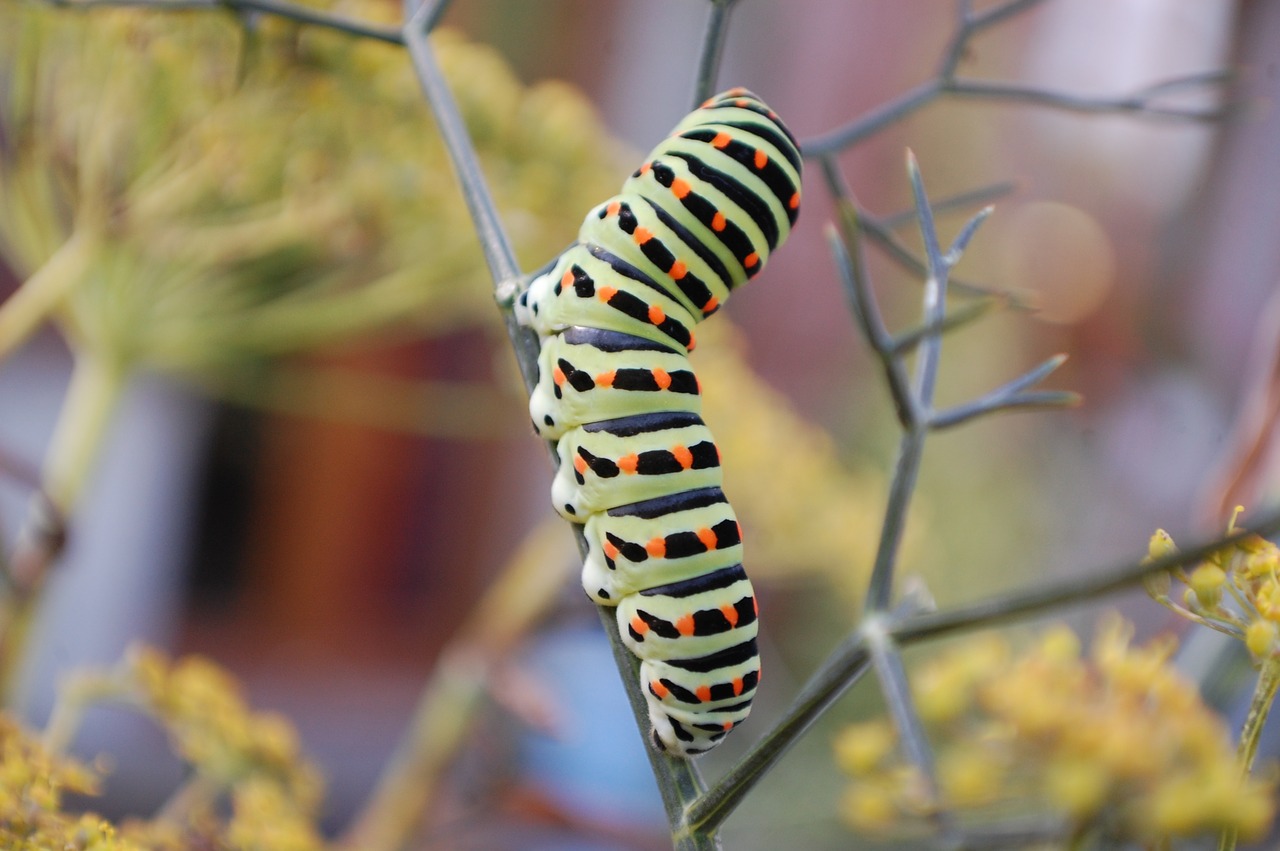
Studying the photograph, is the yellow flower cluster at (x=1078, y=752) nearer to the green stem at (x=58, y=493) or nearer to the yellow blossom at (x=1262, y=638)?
the yellow blossom at (x=1262, y=638)

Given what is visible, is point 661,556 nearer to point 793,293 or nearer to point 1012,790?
point 1012,790

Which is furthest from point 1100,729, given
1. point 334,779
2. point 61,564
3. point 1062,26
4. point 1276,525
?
point 334,779

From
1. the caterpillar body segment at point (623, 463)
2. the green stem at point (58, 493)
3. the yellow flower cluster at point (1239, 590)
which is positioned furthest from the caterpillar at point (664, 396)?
the green stem at point (58, 493)

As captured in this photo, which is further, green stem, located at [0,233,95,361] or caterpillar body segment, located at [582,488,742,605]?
green stem, located at [0,233,95,361]

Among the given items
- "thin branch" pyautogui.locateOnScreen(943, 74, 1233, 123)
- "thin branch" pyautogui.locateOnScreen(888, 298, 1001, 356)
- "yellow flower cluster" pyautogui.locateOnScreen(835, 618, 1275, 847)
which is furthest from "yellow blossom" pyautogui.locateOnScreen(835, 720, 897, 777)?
"thin branch" pyautogui.locateOnScreen(943, 74, 1233, 123)

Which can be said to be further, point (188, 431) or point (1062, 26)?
point (188, 431)

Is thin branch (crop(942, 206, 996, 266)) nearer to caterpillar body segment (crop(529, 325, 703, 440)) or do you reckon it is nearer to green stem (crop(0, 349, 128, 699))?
caterpillar body segment (crop(529, 325, 703, 440))

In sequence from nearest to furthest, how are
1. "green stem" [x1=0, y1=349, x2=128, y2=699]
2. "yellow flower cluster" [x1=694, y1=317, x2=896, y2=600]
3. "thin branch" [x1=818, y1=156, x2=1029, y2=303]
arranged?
"thin branch" [x1=818, y1=156, x2=1029, y2=303] → "green stem" [x1=0, y1=349, x2=128, y2=699] → "yellow flower cluster" [x1=694, y1=317, x2=896, y2=600]
